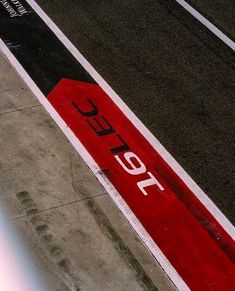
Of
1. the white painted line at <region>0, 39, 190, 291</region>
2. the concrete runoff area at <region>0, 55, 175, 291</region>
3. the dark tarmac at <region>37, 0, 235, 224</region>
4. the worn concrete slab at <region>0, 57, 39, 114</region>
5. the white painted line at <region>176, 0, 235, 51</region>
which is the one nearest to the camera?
the concrete runoff area at <region>0, 55, 175, 291</region>

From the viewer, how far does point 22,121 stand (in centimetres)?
829

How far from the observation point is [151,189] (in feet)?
24.8

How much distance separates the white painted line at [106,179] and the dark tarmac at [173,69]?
0.12 metres

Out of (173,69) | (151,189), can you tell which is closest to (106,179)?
(151,189)

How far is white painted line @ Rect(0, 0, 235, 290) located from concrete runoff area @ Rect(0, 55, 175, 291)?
0.11m

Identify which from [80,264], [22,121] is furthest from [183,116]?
[80,264]

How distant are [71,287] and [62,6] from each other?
667 cm

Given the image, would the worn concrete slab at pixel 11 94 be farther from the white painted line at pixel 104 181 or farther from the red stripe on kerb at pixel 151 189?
the red stripe on kerb at pixel 151 189

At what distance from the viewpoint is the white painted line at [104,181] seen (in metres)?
6.60

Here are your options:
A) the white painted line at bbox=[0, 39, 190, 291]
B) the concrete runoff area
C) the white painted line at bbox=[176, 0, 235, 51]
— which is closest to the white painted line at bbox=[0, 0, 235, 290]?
the white painted line at bbox=[0, 39, 190, 291]

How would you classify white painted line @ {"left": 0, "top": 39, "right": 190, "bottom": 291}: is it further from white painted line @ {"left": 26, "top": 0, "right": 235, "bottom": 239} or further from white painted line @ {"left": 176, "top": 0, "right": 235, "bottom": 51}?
white painted line @ {"left": 176, "top": 0, "right": 235, "bottom": 51}

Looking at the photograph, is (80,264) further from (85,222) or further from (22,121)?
(22,121)

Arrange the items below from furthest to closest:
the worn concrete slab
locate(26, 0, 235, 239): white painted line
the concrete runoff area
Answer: the worn concrete slab → locate(26, 0, 235, 239): white painted line → the concrete runoff area

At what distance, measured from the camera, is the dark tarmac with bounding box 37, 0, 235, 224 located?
817cm
